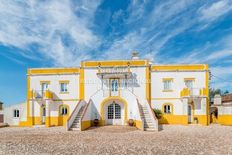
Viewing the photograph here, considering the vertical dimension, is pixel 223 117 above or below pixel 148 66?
below

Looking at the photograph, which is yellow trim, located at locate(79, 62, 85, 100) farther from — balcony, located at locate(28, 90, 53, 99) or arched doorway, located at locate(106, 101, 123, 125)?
balcony, located at locate(28, 90, 53, 99)

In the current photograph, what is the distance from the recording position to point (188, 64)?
22.8 metres

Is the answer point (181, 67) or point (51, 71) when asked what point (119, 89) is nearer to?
point (181, 67)

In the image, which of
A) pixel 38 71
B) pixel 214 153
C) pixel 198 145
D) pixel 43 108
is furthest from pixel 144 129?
pixel 38 71

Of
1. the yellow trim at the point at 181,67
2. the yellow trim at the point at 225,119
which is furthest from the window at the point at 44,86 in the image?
the yellow trim at the point at 225,119

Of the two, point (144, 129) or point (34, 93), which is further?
point (34, 93)

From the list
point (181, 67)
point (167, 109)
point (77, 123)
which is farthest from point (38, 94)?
point (181, 67)

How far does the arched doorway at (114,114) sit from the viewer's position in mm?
21828

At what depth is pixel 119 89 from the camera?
71.4 feet

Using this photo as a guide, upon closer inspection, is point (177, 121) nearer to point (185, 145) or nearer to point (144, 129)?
point (144, 129)

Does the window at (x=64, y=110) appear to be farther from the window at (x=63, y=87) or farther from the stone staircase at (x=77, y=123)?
the stone staircase at (x=77, y=123)

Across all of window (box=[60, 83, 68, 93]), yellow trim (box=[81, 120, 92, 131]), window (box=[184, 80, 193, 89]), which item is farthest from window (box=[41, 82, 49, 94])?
window (box=[184, 80, 193, 89])

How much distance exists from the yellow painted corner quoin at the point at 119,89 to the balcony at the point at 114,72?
15cm

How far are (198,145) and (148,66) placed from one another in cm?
1268
